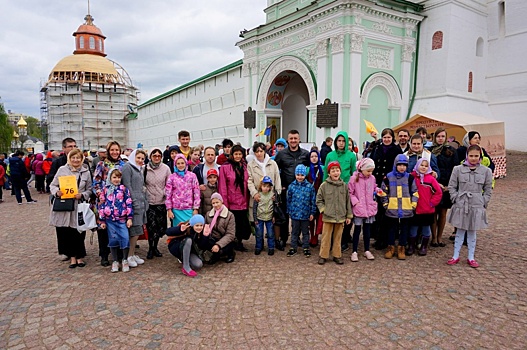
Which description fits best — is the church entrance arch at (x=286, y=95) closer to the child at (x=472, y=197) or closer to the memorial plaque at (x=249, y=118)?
the memorial plaque at (x=249, y=118)

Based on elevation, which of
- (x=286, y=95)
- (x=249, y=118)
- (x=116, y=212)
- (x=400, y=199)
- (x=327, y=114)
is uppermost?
(x=286, y=95)

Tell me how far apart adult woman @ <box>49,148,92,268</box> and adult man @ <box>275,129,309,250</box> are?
3.01m

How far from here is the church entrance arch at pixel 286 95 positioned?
16.0 m

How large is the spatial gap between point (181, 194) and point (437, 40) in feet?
48.0

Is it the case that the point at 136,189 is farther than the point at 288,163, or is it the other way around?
the point at 288,163

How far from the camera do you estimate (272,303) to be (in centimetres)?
380

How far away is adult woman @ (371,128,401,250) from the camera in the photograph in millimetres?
5492

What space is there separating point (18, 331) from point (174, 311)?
4.77ft

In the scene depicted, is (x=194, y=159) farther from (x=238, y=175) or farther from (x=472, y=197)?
(x=472, y=197)

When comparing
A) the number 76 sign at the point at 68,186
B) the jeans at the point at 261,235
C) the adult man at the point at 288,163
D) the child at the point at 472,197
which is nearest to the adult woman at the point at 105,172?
the number 76 sign at the point at 68,186

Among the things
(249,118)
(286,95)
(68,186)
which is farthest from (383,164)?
(286,95)

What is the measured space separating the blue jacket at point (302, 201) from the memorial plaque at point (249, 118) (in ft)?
44.8

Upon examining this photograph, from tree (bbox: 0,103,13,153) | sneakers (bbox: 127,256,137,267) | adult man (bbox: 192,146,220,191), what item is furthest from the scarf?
tree (bbox: 0,103,13,153)

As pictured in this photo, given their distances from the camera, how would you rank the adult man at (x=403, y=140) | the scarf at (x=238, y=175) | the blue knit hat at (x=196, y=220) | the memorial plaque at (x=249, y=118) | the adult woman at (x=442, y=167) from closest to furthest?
the blue knit hat at (x=196, y=220)
the scarf at (x=238, y=175)
the adult man at (x=403, y=140)
the adult woman at (x=442, y=167)
the memorial plaque at (x=249, y=118)
